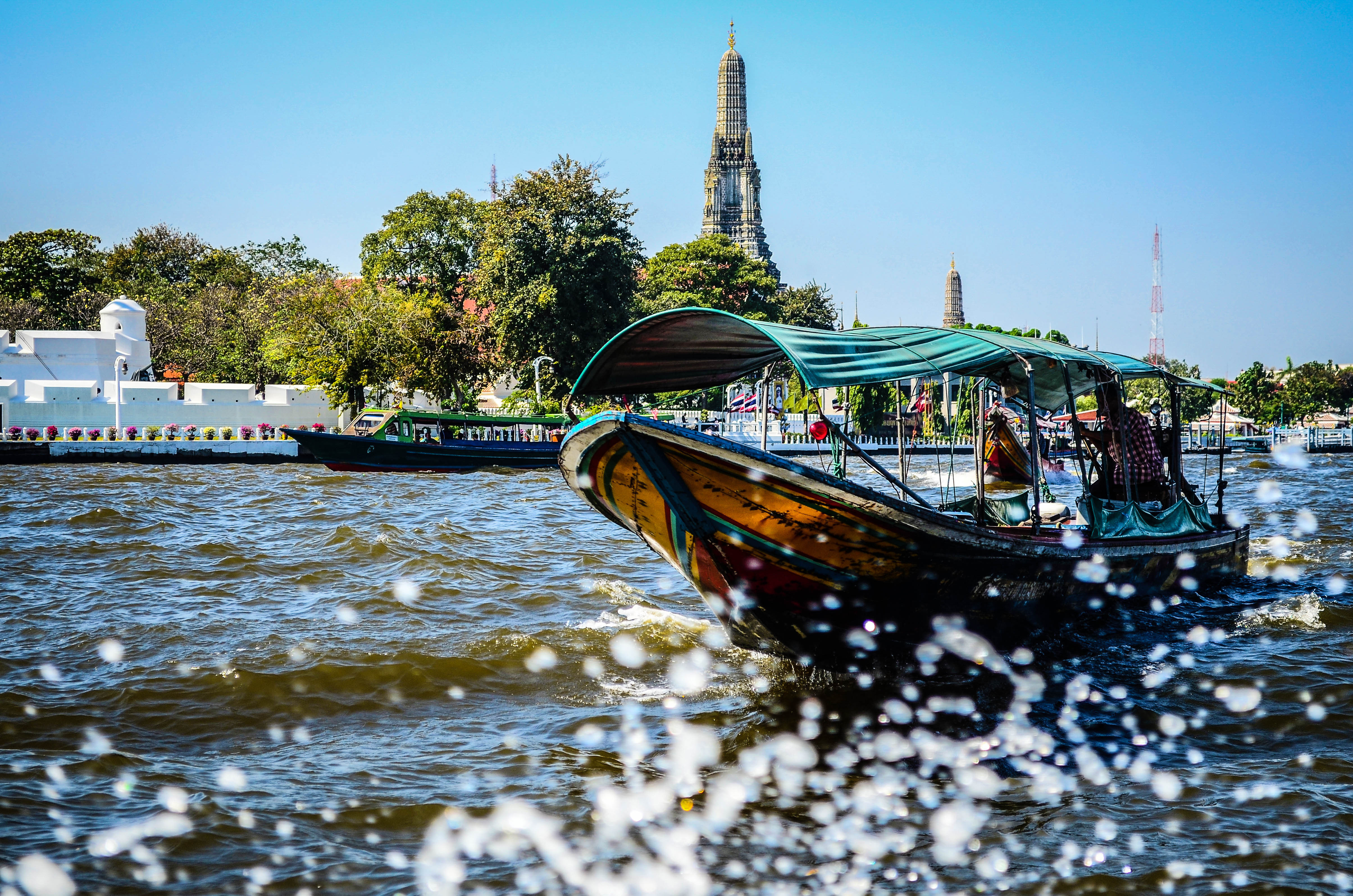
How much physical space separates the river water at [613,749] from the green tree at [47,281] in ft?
144

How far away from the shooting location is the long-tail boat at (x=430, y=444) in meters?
26.0

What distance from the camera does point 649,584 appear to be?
1082 cm

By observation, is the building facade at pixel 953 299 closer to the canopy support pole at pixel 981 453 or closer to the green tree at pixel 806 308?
the green tree at pixel 806 308

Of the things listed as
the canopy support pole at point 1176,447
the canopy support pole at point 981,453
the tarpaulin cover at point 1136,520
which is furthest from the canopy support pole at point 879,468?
the canopy support pole at point 1176,447

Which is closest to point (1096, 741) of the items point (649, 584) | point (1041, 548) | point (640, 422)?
point (1041, 548)

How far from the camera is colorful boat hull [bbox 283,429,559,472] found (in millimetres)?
25781

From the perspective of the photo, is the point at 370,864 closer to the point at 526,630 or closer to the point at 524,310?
the point at 526,630

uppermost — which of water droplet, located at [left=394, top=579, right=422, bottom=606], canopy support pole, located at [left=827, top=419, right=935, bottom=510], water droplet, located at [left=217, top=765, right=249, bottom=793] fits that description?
canopy support pole, located at [left=827, top=419, right=935, bottom=510]

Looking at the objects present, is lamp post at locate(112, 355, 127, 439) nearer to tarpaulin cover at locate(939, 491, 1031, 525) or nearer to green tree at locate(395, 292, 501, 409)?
green tree at locate(395, 292, 501, 409)

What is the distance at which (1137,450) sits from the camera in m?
9.60

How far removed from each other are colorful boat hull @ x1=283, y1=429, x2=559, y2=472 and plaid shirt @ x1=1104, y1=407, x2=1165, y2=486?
1720 centimetres

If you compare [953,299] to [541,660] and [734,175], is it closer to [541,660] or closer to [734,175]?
[734,175]

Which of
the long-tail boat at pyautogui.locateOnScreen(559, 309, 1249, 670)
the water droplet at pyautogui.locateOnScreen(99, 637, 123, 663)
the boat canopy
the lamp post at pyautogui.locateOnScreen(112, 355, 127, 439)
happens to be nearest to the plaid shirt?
the boat canopy

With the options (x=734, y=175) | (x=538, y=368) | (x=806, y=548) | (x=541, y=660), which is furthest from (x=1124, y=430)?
(x=734, y=175)
